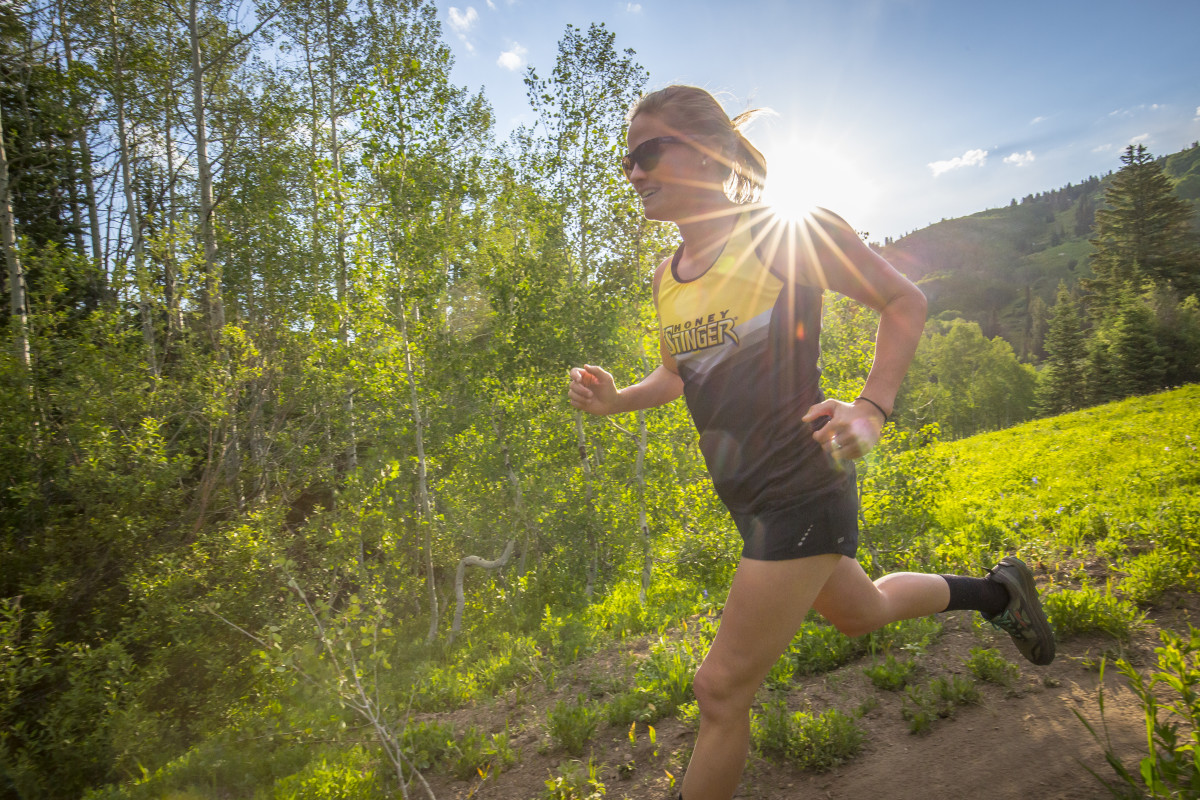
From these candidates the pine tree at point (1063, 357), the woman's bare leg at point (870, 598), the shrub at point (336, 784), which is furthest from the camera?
the pine tree at point (1063, 357)

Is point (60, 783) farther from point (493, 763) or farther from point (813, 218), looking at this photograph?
point (813, 218)

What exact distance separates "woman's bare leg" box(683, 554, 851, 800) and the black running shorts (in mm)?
27

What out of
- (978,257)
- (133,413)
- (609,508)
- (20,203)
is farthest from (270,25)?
(978,257)

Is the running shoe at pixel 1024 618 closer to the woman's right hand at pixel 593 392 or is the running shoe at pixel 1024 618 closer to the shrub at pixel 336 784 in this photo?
the woman's right hand at pixel 593 392

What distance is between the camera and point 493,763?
3.22 metres

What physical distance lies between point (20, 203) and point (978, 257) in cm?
22496

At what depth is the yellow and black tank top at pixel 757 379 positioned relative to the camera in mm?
1667

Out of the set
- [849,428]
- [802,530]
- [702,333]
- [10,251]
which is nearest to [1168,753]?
[802,530]

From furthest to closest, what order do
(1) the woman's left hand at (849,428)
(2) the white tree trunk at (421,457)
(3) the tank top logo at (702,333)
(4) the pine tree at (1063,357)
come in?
(4) the pine tree at (1063,357) < (2) the white tree trunk at (421,457) < (3) the tank top logo at (702,333) < (1) the woman's left hand at (849,428)

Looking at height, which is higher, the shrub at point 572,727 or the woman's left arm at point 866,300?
the woman's left arm at point 866,300

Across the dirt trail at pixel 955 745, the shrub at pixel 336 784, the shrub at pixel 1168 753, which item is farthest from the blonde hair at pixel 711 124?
the shrub at pixel 336 784

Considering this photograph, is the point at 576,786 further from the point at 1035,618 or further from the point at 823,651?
the point at 1035,618

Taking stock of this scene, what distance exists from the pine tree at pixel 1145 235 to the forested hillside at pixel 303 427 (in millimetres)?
47034

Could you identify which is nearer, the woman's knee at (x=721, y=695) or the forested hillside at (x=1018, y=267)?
the woman's knee at (x=721, y=695)
